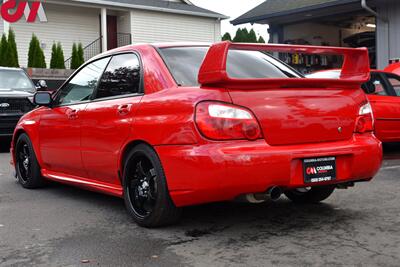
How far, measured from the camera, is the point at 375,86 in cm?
853

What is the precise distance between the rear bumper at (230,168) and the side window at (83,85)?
4.93 feet

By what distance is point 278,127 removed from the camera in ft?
13.1

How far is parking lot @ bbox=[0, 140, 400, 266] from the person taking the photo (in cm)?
357

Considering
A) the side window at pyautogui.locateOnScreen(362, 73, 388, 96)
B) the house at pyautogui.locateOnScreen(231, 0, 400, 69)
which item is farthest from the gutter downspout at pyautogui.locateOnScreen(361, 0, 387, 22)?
the side window at pyautogui.locateOnScreen(362, 73, 388, 96)

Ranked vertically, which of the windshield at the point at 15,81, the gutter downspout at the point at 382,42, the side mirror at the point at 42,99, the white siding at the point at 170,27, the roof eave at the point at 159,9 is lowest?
the side mirror at the point at 42,99

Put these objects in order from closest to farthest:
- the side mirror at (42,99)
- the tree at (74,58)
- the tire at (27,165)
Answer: the side mirror at (42,99) < the tire at (27,165) < the tree at (74,58)

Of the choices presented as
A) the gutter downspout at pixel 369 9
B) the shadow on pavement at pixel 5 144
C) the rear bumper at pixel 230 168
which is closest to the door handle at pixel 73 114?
the rear bumper at pixel 230 168

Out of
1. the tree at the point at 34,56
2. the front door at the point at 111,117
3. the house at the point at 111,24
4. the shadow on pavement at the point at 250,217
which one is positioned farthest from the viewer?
the house at the point at 111,24

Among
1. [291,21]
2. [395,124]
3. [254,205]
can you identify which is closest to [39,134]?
[254,205]

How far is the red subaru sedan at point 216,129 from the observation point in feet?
12.6

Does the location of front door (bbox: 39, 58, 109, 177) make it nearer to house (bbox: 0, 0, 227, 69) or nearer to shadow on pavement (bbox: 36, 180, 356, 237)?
shadow on pavement (bbox: 36, 180, 356, 237)

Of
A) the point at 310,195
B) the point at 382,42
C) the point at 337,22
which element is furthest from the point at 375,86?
the point at 337,22

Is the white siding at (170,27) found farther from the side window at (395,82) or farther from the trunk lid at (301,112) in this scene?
the trunk lid at (301,112)

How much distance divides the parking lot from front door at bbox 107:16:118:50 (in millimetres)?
21450
